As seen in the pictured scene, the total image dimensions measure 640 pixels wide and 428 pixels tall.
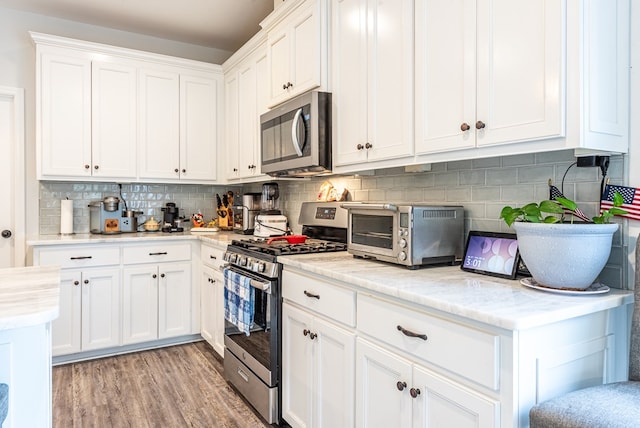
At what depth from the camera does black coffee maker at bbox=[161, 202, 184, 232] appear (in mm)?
4029

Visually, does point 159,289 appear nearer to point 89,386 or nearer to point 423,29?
point 89,386

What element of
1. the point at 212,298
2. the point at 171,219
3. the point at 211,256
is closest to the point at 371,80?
the point at 211,256

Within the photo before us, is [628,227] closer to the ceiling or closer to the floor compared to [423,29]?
closer to the floor

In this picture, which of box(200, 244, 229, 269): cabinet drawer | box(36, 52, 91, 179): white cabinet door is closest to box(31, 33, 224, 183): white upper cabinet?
box(36, 52, 91, 179): white cabinet door

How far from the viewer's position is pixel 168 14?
3.64 metres

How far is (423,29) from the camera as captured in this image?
5.88 feet

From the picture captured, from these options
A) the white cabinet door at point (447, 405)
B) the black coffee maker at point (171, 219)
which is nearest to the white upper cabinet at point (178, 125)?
the black coffee maker at point (171, 219)

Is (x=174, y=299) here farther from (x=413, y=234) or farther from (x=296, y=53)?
(x=413, y=234)

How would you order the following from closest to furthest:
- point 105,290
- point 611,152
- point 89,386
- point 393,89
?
point 611,152, point 393,89, point 89,386, point 105,290

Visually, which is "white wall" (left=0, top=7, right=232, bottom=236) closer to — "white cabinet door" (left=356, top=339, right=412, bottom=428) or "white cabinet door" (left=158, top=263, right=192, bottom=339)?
"white cabinet door" (left=158, top=263, right=192, bottom=339)

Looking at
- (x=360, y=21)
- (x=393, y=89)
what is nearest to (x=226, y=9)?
(x=360, y=21)

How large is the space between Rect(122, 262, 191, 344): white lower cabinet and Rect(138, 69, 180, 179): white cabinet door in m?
0.90

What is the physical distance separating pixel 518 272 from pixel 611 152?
0.54 meters

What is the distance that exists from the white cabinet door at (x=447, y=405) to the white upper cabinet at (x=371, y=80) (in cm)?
99
